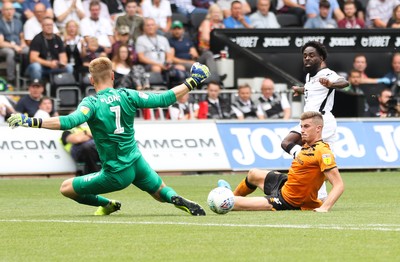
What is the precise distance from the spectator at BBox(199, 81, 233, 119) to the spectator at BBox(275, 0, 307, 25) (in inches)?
206

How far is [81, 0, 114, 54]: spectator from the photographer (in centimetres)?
2547

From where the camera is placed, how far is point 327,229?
10.9m

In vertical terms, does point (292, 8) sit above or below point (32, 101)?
above

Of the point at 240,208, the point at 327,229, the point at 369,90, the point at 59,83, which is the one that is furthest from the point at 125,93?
the point at 369,90

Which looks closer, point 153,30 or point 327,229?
point 327,229

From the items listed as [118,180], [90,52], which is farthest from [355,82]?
[118,180]

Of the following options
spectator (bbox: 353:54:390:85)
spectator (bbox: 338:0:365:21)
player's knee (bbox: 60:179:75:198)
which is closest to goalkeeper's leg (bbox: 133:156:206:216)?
player's knee (bbox: 60:179:75:198)

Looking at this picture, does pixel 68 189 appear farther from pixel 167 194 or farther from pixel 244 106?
pixel 244 106

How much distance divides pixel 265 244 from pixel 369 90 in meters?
16.1

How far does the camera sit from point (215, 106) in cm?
2361

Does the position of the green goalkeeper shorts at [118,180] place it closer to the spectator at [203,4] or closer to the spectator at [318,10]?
the spectator at [318,10]

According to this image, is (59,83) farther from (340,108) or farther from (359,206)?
(359,206)

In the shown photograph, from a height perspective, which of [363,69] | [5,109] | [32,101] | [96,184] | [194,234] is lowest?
[363,69]

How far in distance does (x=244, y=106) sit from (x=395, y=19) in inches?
227
